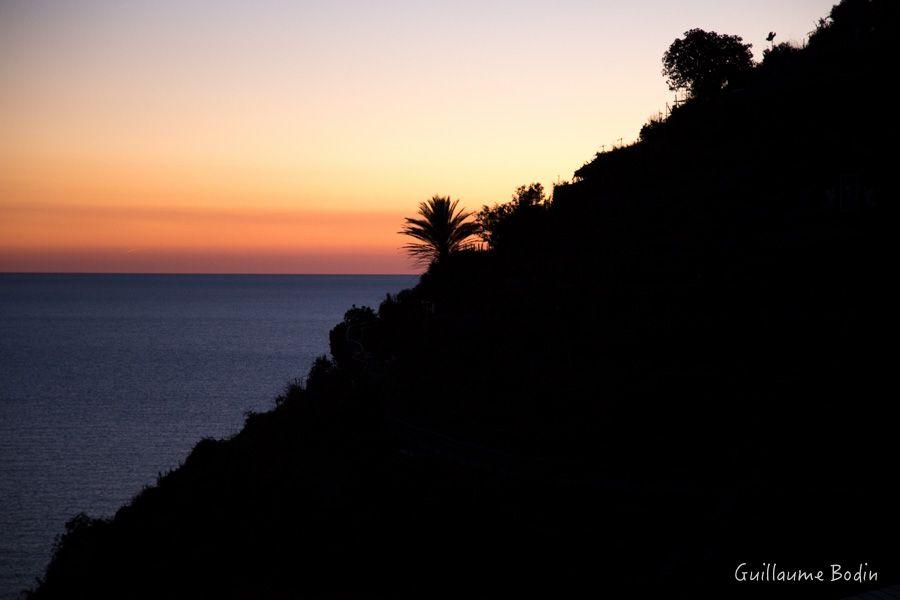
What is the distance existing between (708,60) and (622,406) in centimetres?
3220

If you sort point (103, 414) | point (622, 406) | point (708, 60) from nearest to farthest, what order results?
1. point (622, 406)
2. point (708, 60)
3. point (103, 414)

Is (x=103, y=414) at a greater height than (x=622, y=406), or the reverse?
(x=622, y=406)

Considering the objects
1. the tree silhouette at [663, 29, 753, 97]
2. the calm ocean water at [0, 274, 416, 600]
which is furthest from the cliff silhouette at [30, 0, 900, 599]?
the calm ocean water at [0, 274, 416, 600]

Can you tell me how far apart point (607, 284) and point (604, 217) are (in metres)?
Result: 6.53

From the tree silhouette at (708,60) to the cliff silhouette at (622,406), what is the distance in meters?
6.11

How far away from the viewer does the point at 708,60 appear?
4478 centimetres

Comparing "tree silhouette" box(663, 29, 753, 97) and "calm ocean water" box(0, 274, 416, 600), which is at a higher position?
"tree silhouette" box(663, 29, 753, 97)

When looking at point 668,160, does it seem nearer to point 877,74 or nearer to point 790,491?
point 877,74

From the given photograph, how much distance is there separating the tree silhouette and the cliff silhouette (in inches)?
241

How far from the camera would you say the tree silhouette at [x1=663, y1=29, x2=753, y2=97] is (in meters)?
44.5

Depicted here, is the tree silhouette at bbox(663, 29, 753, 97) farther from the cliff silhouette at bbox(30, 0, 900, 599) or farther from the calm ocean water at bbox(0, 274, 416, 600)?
the calm ocean water at bbox(0, 274, 416, 600)

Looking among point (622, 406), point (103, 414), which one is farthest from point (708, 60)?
point (103, 414)

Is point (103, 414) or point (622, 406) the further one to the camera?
point (103, 414)

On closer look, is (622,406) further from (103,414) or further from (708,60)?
(103,414)
